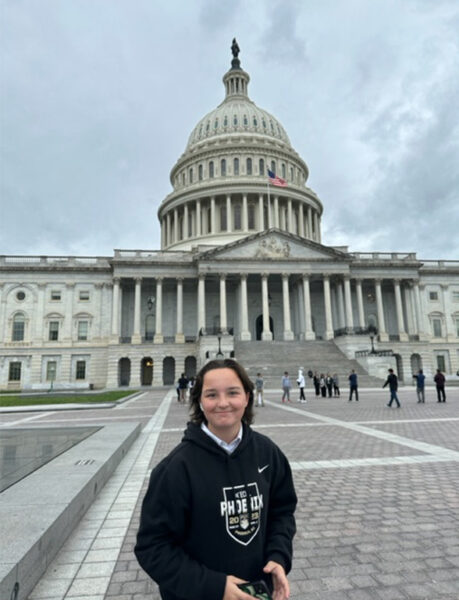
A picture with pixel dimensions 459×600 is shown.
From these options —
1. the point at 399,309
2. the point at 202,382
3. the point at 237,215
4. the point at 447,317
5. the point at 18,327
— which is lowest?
the point at 202,382

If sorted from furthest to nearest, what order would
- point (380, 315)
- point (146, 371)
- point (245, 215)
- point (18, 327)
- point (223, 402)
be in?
point (245, 215) < point (380, 315) < point (146, 371) < point (18, 327) < point (223, 402)

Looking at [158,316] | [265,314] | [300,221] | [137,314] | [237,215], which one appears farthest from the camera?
[300,221]

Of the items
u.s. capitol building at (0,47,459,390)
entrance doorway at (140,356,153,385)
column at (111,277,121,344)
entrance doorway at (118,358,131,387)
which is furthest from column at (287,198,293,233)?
entrance doorway at (118,358,131,387)

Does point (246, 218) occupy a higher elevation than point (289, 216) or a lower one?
lower

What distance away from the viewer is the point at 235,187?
66688 mm

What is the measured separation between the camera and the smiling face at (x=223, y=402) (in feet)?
7.94

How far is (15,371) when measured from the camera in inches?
2047

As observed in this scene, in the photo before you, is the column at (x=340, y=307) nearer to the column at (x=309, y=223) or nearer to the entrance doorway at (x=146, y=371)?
the column at (x=309, y=223)

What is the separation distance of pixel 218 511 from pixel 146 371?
53.2 meters

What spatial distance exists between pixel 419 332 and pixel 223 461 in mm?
59894

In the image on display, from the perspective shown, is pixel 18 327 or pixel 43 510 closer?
pixel 43 510

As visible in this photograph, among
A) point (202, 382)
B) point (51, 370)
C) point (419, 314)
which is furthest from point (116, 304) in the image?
point (202, 382)

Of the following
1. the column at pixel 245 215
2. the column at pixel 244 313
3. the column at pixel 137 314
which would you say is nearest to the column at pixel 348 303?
the column at pixel 244 313

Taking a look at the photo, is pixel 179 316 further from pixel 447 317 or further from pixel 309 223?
pixel 447 317
